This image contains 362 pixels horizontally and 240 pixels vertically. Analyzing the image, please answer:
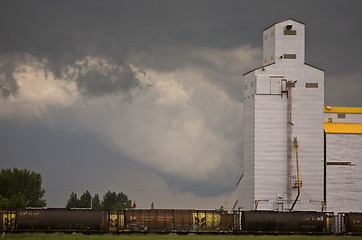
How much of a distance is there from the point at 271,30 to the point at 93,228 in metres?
41.9

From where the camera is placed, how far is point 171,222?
71.7 metres

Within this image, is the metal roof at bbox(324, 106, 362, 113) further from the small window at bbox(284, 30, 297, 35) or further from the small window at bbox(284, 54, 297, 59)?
the small window at bbox(284, 30, 297, 35)

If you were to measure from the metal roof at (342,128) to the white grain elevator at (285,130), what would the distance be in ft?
6.82

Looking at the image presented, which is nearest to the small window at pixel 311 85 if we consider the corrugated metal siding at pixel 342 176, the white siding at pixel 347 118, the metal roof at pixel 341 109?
the metal roof at pixel 341 109

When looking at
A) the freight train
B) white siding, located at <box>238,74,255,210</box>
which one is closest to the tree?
white siding, located at <box>238,74,255,210</box>

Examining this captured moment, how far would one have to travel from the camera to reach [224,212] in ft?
243

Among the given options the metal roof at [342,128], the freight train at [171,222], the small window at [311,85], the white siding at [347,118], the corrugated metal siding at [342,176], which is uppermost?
the small window at [311,85]

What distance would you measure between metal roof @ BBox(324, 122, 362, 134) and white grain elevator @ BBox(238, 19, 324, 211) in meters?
2.08

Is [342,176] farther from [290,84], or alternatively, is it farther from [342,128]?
[290,84]

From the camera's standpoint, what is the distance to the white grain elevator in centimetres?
8850

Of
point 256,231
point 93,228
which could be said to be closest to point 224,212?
point 256,231

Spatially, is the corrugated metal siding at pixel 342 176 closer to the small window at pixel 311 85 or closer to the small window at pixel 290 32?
the small window at pixel 311 85

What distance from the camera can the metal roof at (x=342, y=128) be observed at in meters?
90.5

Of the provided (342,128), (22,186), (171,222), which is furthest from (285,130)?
(22,186)
